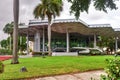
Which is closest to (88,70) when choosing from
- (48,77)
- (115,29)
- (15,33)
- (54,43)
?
(48,77)

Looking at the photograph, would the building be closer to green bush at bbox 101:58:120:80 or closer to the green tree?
the green tree

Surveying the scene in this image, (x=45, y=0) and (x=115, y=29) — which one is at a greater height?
(x=45, y=0)

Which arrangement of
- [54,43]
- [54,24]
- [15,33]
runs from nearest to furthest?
[15,33] < [54,24] < [54,43]

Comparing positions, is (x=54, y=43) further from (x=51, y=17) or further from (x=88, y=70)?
(x=88, y=70)

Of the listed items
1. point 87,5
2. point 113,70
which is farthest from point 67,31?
point 113,70

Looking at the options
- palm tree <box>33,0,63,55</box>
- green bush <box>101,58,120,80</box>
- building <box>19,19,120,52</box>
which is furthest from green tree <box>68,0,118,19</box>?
building <box>19,19,120,52</box>

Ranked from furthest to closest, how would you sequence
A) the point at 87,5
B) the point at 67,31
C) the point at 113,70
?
1. the point at 67,31
2. the point at 87,5
3. the point at 113,70

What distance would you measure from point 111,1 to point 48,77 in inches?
200

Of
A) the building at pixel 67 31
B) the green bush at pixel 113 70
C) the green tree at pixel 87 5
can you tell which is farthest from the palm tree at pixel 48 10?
the green bush at pixel 113 70

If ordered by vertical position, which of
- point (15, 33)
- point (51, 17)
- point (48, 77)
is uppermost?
point (51, 17)

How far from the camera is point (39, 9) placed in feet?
172

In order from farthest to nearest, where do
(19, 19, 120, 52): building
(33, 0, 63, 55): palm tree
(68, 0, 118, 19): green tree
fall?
(19, 19, 120, 52): building, (33, 0, 63, 55): palm tree, (68, 0, 118, 19): green tree

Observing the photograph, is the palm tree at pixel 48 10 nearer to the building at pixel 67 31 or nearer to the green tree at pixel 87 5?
the building at pixel 67 31

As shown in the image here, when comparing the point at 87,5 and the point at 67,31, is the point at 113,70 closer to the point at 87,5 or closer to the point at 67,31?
the point at 87,5
